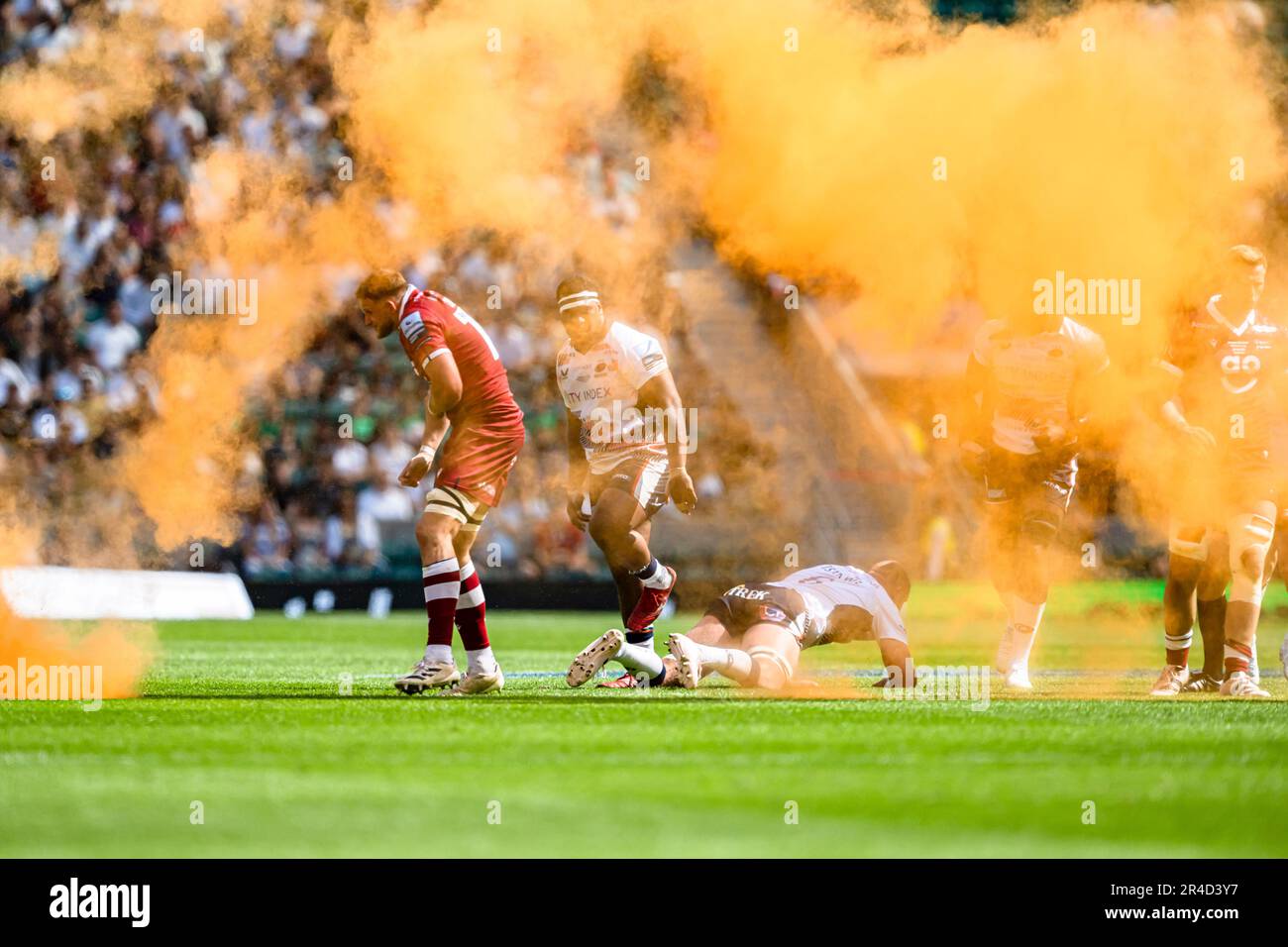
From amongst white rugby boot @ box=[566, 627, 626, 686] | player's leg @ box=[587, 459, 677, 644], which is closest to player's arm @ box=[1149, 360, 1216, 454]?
player's leg @ box=[587, 459, 677, 644]

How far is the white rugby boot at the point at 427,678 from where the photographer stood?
930cm

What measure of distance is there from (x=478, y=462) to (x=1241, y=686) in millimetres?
4624

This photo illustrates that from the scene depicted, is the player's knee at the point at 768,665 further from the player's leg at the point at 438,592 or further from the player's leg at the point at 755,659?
the player's leg at the point at 438,592

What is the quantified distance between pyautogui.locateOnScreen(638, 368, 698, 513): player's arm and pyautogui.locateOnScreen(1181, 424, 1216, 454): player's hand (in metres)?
2.90

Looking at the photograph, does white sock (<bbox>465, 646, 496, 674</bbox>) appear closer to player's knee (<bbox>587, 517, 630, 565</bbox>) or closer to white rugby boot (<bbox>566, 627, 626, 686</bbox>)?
white rugby boot (<bbox>566, 627, 626, 686</bbox>)

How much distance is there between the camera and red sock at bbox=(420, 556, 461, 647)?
9.35 meters

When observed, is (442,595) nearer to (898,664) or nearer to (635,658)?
(635,658)

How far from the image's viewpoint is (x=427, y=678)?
368 inches

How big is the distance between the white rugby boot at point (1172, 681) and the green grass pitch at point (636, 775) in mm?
151

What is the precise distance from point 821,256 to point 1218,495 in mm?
6084
